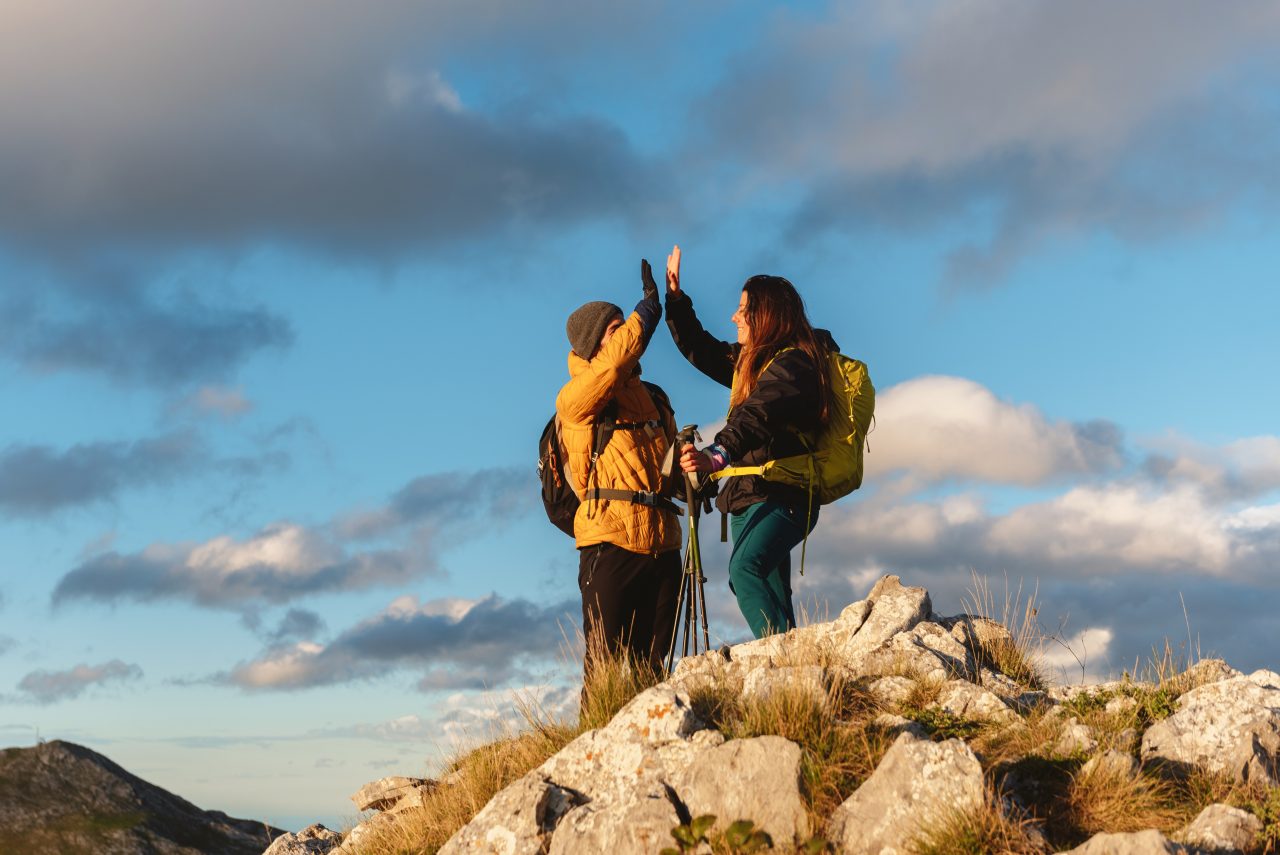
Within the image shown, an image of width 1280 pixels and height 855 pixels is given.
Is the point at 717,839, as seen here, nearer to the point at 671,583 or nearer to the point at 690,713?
the point at 690,713

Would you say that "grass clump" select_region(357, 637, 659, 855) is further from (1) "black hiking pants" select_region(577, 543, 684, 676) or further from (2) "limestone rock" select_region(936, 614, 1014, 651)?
(2) "limestone rock" select_region(936, 614, 1014, 651)

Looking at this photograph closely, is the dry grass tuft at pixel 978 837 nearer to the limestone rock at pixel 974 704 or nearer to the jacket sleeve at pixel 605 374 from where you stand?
the limestone rock at pixel 974 704

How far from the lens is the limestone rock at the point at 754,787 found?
696 cm


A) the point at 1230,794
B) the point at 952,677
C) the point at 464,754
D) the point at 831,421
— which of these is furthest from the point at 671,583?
the point at 1230,794

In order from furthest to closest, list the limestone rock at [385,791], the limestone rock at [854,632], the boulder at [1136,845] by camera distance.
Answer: the limestone rock at [385,791], the limestone rock at [854,632], the boulder at [1136,845]

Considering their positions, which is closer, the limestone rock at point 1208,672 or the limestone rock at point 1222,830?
the limestone rock at point 1222,830

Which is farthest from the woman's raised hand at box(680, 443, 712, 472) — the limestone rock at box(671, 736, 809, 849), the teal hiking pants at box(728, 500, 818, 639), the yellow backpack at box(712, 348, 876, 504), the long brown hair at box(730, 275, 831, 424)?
the limestone rock at box(671, 736, 809, 849)

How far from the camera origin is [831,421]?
9320 mm

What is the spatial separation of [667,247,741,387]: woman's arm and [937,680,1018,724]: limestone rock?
324 cm

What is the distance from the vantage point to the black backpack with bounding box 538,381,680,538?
9.06 meters

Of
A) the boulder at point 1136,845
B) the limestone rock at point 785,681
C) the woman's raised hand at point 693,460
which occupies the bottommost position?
the boulder at point 1136,845

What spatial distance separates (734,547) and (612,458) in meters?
1.25

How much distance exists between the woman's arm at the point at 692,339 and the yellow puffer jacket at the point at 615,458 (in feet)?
3.28

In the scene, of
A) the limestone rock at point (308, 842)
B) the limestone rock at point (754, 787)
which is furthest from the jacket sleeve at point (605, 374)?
the limestone rock at point (308, 842)
